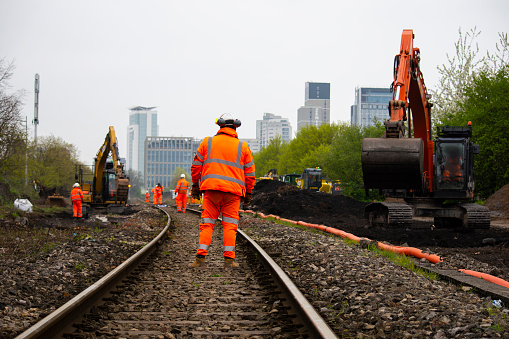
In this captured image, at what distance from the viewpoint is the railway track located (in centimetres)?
457

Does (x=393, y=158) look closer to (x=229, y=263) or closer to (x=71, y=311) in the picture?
(x=229, y=263)

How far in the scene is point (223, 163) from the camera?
759 cm

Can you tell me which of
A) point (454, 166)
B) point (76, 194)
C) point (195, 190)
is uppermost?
Result: point (454, 166)

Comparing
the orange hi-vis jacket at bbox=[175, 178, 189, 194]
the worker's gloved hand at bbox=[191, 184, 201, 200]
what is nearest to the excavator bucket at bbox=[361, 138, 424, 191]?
the worker's gloved hand at bbox=[191, 184, 201, 200]

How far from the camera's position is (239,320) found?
201 inches

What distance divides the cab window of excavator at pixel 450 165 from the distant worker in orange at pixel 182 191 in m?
13.1

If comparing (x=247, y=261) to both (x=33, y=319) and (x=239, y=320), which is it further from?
(x=33, y=319)

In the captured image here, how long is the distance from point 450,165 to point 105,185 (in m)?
20.2

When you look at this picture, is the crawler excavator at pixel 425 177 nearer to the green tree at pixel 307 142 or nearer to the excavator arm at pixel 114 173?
the excavator arm at pixel 114 173

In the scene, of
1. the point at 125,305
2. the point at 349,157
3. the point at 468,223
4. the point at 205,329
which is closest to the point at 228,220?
the point at 125,305

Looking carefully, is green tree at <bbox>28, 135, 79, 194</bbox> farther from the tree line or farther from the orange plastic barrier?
the orange plastic barrier

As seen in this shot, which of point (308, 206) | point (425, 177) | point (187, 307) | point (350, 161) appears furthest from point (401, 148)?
point (350, 161)

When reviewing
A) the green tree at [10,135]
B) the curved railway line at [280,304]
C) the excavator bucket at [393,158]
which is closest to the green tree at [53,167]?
the green tree at [10,135]

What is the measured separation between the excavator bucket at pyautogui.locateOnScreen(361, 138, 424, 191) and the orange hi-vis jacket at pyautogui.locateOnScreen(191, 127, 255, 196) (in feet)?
19.3
